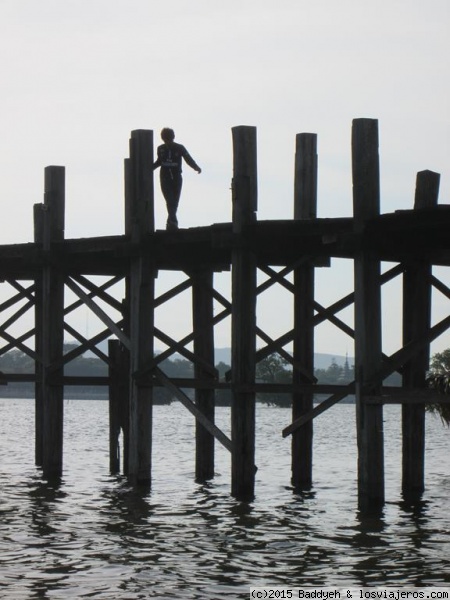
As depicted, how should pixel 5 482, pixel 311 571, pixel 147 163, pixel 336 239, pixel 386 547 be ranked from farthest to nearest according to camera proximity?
1. pixel 5 482
2. pixel 147 163
3. pixel 336 239
4. pixel 386 547
5. pixel 311 571

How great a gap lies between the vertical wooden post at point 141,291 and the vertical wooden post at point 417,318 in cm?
331

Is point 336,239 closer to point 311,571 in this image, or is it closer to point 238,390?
point 238,390

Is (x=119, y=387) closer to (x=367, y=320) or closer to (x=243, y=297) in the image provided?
(x=243, y=297)

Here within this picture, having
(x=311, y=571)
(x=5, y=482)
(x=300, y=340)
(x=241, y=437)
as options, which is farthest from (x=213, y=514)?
(x=5, y=482)

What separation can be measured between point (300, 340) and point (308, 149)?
257 cm

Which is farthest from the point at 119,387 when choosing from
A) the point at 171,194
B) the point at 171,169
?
the point at 171,169

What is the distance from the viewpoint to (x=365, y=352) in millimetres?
15711

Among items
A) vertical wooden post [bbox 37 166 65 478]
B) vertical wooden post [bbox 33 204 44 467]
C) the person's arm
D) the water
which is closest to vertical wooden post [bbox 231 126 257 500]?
the water

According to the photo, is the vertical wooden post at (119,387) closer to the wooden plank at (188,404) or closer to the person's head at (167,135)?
the wooden plank at (188,404)

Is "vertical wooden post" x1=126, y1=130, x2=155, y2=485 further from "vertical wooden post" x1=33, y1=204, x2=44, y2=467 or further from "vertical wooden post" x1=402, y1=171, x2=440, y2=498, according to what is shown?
"vertical wooden post" x1=33, y1=204, x2=44, y2=467

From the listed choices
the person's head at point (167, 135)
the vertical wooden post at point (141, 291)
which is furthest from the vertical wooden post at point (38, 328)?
the person's head at point (167, 135)

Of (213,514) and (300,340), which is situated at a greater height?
(300,340)

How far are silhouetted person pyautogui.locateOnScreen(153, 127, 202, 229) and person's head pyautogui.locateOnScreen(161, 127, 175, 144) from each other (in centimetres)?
4

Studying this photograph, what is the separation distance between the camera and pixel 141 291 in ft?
61.2
